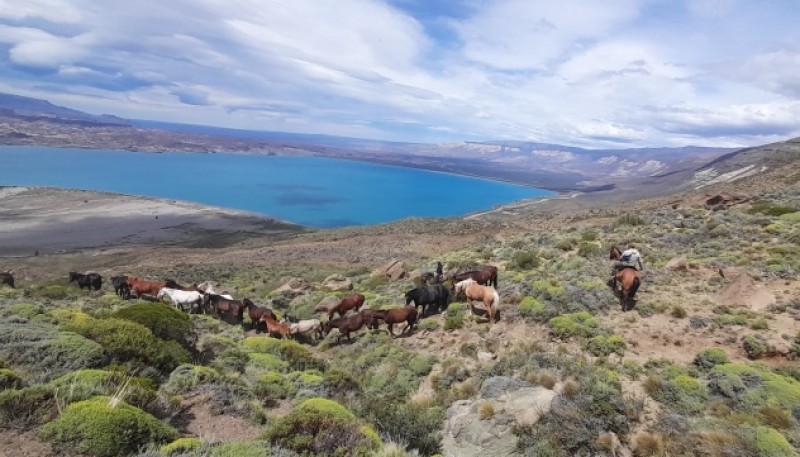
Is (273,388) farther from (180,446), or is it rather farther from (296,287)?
(296,287)

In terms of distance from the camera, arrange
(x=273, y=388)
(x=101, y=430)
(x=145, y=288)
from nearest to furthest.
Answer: (x=101, y=430), (x=273, y=388), (x=145, y=288)

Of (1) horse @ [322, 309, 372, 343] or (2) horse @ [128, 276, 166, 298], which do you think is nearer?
(1) horse @ [322, 309, 372, 343]

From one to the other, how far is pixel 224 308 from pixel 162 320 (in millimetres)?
5458

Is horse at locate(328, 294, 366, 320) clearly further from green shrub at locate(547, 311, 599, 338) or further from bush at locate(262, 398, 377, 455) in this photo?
bush at locate(262, 398, 377, 455)

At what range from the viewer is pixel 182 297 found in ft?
53.4

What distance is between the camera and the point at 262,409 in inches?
307

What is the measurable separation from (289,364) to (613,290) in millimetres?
10590

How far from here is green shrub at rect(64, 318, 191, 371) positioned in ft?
26.3

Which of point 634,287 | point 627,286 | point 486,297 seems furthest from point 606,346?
point 486,297

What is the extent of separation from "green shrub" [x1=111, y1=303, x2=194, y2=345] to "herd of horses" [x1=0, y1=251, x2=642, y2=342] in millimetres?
3217

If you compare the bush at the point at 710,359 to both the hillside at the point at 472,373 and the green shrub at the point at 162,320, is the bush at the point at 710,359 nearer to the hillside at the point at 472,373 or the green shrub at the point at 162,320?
the hillside at the point at 472,373

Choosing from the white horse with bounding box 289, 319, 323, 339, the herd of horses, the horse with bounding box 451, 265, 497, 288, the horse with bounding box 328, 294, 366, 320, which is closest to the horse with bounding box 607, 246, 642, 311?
the herd of horses

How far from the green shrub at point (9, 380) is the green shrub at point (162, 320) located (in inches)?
162

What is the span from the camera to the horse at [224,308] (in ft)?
52.3
